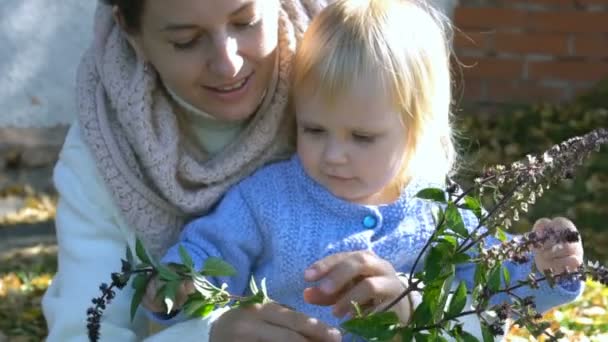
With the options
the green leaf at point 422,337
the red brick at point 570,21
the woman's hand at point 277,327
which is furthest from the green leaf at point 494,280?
the red brick at point 570,21

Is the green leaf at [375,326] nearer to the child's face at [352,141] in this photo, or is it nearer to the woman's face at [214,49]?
the child's face at [352,141]

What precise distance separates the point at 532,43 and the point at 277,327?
418 cm

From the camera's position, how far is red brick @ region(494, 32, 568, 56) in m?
5.89

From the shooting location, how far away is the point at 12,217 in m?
4.75

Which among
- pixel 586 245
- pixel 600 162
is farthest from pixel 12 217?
pixel 600 162

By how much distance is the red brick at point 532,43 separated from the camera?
5.89 m

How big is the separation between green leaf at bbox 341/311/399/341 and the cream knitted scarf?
0.68 metres

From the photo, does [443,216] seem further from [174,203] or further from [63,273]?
[63,273]

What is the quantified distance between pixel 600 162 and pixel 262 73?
334cm

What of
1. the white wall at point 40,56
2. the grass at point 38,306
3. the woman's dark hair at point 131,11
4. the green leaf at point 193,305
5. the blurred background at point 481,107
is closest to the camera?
the green leaf at point 193,305

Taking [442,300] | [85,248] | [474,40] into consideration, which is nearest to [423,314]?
[442,300]

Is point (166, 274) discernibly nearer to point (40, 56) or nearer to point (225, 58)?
point (225, 58)

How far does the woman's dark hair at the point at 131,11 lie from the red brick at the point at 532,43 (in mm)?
3836

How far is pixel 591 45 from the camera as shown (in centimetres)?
588
